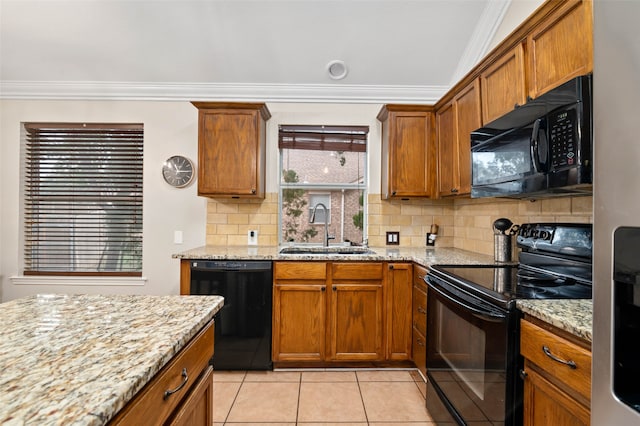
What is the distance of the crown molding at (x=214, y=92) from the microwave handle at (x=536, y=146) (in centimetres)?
194

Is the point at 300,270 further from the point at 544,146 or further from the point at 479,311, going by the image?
the point at 544,146

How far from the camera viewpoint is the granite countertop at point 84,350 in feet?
1.78

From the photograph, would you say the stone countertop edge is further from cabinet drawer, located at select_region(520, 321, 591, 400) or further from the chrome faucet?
the chrome faucet

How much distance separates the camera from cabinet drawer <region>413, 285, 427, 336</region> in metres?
2.31

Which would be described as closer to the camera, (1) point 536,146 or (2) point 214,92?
(1) point 536,146

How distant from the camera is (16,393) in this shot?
0.57m

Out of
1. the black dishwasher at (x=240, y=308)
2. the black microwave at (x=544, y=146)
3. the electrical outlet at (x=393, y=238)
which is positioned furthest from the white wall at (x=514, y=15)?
the black dishwasher at (x=240, y=308)

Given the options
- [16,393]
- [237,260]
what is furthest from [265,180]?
[16,393]

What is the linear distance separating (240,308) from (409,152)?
78.2 inches

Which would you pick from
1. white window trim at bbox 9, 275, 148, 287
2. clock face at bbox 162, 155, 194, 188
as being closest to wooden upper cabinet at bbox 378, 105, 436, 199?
clock face at bbox 162, 155, 194, 188

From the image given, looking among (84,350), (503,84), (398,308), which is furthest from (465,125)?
(84,350)

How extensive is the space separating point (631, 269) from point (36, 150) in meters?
4.39

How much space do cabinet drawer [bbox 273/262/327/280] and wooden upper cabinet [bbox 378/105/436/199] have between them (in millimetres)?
994

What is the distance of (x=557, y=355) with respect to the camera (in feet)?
3.42
